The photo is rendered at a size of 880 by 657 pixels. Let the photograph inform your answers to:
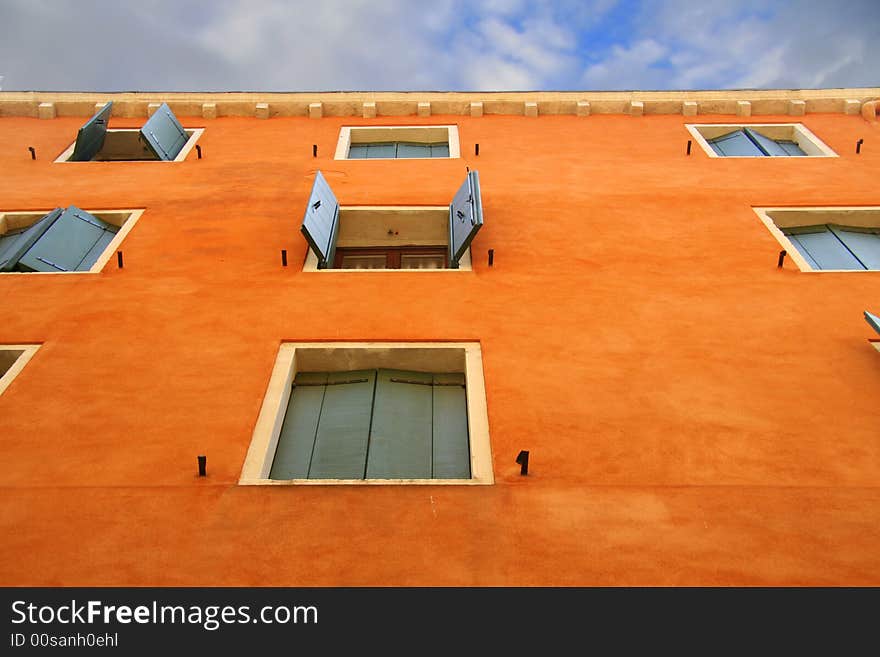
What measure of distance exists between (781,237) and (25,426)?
869cm

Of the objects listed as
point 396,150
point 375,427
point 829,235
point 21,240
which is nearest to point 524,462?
point 375,427

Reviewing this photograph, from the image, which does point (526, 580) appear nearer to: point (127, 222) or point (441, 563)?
point (441, 563)

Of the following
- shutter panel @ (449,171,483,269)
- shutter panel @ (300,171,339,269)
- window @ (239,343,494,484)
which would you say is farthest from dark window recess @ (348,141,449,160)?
window @ (239,343,494,484)

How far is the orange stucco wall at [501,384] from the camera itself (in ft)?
16.8

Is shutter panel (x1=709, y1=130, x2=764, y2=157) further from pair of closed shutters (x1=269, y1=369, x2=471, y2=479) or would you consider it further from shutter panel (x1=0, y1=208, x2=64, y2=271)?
shutter panel (x1=0, y1=208, x2=64, y2=271)

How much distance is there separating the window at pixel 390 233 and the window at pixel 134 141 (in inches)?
136

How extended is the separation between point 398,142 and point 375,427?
25.4 feet

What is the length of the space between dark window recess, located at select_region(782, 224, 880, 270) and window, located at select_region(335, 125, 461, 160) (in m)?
5.49

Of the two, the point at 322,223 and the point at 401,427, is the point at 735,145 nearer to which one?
the point at 322,223

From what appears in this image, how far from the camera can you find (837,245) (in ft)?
31.3

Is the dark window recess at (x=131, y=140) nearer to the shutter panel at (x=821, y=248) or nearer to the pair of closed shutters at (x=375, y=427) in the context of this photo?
the pair of closed shutters at (x=375, y=427)

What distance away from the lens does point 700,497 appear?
5.56 metres

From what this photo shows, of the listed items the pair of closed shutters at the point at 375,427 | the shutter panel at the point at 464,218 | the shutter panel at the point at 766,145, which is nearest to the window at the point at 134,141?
the shutter panel at the point at 464,218
